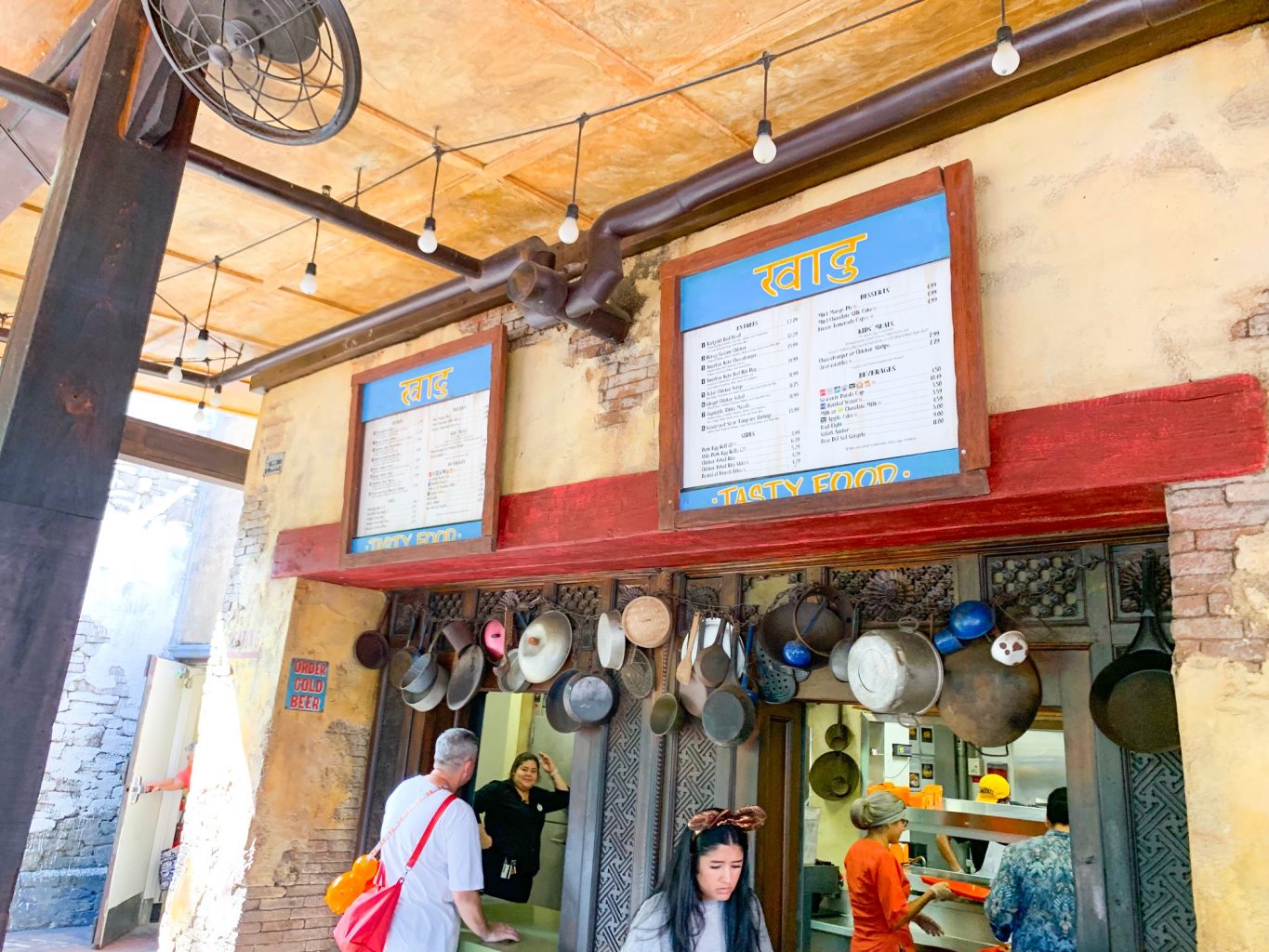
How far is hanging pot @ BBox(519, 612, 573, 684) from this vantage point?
4.98m

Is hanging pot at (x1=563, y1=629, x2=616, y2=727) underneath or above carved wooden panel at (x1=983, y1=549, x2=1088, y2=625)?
underneath

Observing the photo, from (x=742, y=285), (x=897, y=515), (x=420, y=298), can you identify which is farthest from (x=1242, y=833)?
(x=420, y=298)

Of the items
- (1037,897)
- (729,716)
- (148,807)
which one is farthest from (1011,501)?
(148,807)

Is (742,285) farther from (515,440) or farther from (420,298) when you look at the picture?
(420,298)

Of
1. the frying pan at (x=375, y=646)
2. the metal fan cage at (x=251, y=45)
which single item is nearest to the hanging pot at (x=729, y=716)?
the frying pan at (x=375, y=646)

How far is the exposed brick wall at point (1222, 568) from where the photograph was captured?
243 cm

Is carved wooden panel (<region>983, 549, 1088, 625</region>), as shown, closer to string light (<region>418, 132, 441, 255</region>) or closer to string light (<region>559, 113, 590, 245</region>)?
string light (<region>559, 113, 590, 245</region>)

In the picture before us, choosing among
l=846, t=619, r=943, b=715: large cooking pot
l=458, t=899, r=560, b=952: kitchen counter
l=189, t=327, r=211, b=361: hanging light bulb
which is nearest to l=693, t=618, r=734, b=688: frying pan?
l=846, t=619, r=943, b=715: large cooking pot

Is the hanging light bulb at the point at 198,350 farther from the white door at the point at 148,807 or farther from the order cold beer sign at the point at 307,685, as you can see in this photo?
the white door at the point at 148,807

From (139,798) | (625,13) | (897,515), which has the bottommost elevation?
(139,798)

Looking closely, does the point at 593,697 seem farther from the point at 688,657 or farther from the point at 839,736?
the point at 839,736

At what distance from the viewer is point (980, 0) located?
317 cm

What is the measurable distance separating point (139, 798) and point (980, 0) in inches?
332

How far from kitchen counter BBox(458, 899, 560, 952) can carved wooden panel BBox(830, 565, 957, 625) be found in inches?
93.8
